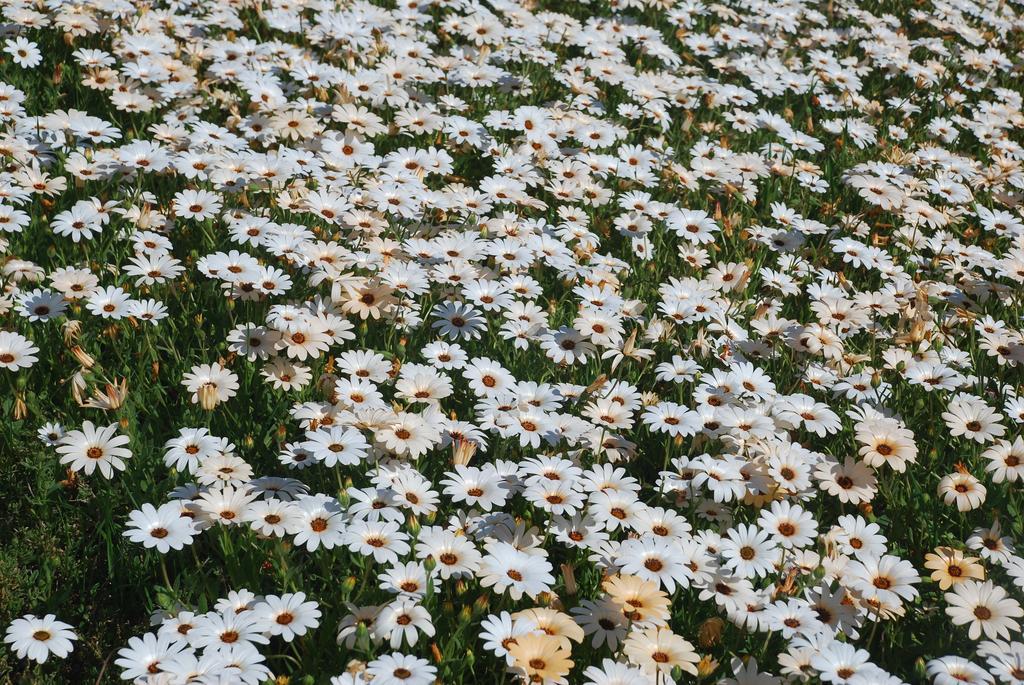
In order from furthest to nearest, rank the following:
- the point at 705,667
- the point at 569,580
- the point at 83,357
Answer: the point at 83,357
the point at 569,580
the point at 705,667

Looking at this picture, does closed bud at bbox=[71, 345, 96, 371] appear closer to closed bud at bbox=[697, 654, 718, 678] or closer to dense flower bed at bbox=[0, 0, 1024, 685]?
dense flower bed at bbox=[0, 0, 1024, 685]

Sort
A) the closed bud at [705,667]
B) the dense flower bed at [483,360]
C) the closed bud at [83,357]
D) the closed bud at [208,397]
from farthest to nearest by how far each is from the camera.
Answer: the closed bud at [83,357] < the closed bud at [208,397] < the dense flower bed at [483,360] < the closed bud at [705,667]

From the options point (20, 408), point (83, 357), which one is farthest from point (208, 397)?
Result: point (20, 408)

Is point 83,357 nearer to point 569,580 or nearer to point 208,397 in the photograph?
point 208,397

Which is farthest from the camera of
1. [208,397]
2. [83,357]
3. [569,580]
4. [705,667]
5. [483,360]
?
[483,360]

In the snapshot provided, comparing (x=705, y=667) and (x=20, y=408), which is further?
(x=20, y=408)

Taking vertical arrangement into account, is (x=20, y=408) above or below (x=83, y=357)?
below

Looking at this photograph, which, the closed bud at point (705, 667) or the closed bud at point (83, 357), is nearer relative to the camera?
the closed bud at point (705, 667)

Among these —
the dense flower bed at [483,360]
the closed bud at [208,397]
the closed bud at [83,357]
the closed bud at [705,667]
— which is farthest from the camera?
the closed bud at [83,357]

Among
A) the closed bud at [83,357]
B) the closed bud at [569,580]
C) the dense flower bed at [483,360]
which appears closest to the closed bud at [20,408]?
the dense flower bed at [483,360]

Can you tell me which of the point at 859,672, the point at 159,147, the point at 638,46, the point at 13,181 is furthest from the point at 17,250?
the point at 638,46

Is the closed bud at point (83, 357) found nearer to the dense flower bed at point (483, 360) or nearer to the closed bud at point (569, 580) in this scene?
the dense flower bed at point (483, 360)

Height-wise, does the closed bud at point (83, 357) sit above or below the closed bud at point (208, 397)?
below

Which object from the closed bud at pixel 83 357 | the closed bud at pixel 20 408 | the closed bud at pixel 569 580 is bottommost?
the closed bud at pixel 20 408
